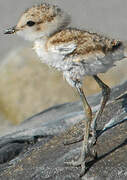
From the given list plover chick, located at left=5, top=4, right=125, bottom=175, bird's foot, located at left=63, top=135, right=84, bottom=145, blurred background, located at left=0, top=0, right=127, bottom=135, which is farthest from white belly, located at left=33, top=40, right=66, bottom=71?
blurred background, located at left=0, top=0, right=127, bottom=135

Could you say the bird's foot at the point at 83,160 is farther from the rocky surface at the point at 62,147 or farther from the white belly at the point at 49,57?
the white belly at the point at 49,57

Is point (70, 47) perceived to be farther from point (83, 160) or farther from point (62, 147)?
point (62, 147)

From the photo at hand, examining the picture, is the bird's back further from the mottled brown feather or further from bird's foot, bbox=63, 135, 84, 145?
bird's foot, bbox=63, 135, 84, 145

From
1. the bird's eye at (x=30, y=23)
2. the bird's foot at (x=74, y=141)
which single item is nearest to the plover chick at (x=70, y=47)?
the bird's eye at (x=30, y=23)

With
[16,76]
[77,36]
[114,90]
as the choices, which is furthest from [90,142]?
[16,76]

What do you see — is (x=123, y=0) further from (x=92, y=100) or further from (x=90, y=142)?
(x=90, y=142)

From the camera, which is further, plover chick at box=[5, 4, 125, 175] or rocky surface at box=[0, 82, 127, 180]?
rocky surface at box=[0, 82, 127, 180]

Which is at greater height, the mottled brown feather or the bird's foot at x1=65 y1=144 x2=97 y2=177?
the mottled brown feather
